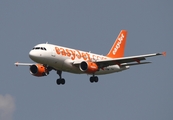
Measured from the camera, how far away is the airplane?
263 ft

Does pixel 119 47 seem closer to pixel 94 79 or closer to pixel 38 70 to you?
pixel 94 79

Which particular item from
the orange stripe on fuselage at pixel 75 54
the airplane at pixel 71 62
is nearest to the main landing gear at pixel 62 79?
the airplane at pixel 71 62

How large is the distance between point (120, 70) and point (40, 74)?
Result: 510 inches

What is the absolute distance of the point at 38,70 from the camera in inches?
3351

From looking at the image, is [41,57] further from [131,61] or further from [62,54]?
[131,61]

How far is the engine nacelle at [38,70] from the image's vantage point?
279 ft

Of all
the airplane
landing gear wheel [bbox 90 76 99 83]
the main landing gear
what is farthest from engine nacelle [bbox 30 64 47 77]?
landing gear wheel [bbox 90 76 99 83]

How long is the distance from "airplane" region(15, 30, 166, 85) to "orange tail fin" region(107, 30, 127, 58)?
6.26 meters

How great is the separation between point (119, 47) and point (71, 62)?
17.6 metres

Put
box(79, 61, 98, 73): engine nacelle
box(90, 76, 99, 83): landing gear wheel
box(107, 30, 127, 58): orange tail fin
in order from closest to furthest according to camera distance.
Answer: box(79, 61, 98, 73): engine nacelle, box(90, 76, 99, 83): landing gear wheel, box(107, 30, 127, 58): orange tail fin

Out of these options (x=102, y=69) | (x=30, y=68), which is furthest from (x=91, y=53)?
(x=30, y=68)

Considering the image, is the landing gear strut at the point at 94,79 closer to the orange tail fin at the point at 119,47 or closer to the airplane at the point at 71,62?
the airplane at the point at 71,62

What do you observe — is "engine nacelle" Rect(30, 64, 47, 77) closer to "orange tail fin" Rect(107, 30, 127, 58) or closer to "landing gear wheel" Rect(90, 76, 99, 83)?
"landing gear wheel" Rect(90, 76, 99, 83)

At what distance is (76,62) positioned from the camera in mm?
82750
